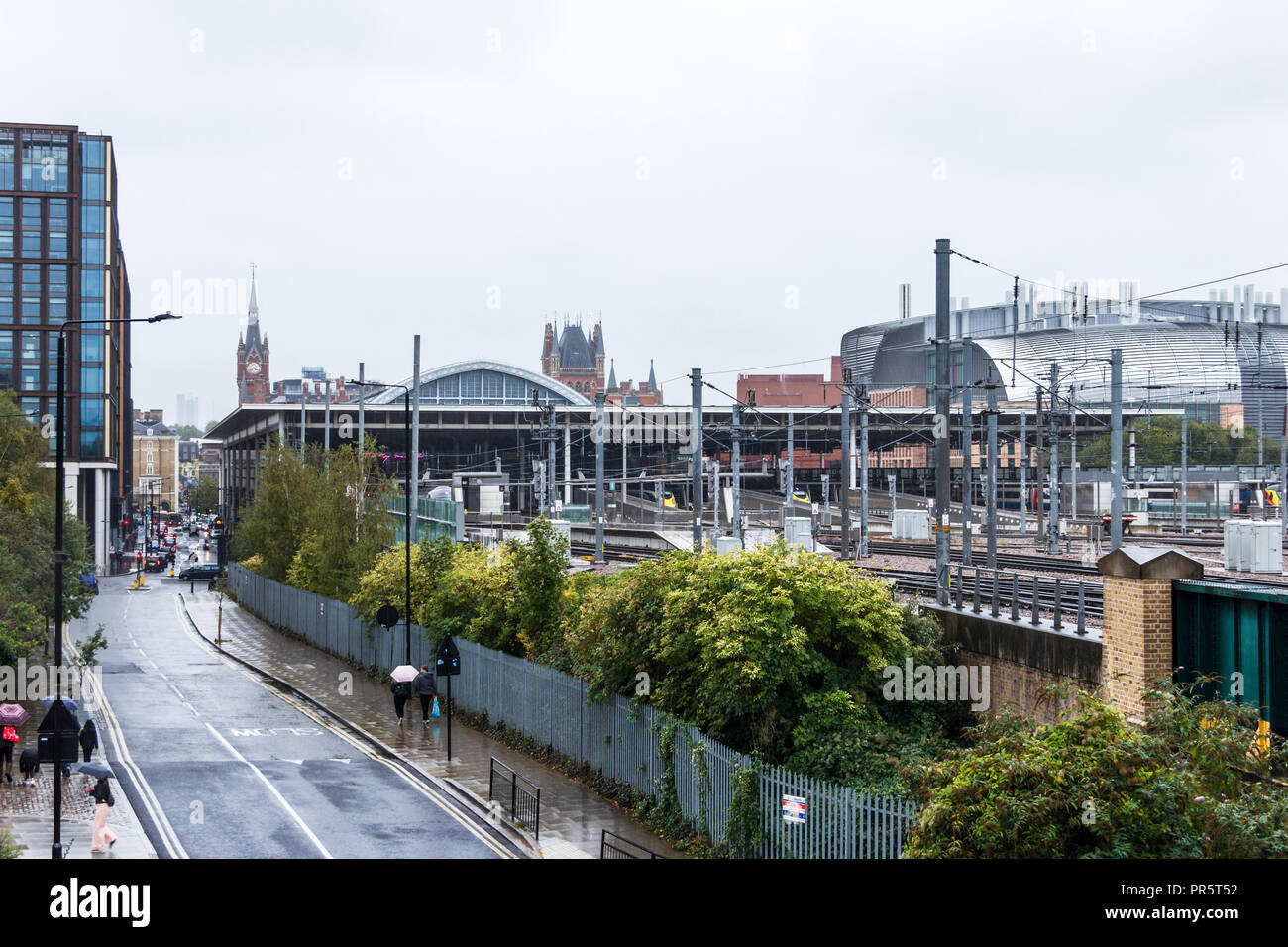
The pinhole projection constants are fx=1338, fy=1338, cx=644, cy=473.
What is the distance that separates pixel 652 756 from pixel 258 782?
763 cm

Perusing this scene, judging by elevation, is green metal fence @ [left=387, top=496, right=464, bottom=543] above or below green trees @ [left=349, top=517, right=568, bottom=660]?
above

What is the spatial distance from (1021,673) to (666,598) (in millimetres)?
5525

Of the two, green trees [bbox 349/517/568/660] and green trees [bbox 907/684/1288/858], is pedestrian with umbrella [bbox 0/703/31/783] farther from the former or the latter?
green trees [bbox 907/684/1288/858]

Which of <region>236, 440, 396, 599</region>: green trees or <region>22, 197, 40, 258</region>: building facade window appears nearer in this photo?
<region>236, 440, 396, 599</region>: green trees

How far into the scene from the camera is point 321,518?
47.9 meters

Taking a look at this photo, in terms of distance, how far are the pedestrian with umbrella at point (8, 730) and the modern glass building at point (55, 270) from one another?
61.8m

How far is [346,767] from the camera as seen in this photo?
2592cm

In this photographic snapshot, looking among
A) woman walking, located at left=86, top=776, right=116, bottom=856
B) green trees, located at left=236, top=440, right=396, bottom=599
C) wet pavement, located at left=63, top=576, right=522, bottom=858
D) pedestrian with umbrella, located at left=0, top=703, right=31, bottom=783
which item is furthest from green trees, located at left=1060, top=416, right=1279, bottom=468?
woman walking, located at left=86, top=776, right=116, bottom=856

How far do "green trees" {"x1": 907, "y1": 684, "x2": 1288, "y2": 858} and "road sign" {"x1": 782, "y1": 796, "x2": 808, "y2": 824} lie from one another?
3444 mm

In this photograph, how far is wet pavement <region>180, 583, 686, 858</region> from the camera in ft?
67.6

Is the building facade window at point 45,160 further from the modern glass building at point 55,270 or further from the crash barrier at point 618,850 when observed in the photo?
the crash barrier at point 618,850

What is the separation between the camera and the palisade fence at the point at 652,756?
52.8 feet
